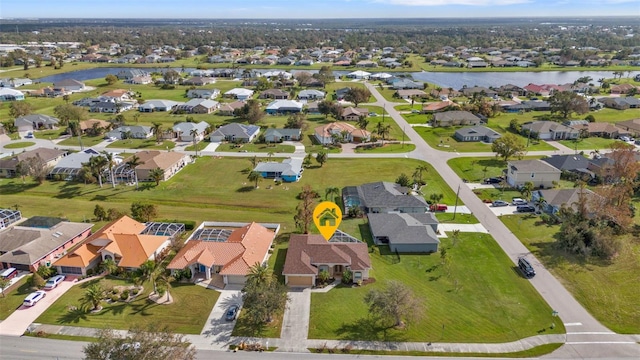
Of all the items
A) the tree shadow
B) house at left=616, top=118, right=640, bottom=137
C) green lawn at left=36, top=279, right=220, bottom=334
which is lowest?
green lawn at left=36, top=279, right=220, bottom=334

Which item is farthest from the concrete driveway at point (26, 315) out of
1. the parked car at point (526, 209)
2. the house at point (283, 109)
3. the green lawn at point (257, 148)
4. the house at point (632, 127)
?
the house at point (632, 127)

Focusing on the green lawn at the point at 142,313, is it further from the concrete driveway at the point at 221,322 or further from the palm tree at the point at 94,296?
the palm tree at the point at 94,296

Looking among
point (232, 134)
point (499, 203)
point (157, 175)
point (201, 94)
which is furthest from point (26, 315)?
point (201, 94)

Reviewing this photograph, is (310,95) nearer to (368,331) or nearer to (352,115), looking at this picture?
(352,115)

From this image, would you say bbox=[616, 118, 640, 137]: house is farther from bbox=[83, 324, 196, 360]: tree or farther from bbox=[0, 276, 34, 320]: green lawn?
bbox=[0, 276, 34, 320]: green lawn

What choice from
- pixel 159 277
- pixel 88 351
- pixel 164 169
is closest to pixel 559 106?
pixel 164 169

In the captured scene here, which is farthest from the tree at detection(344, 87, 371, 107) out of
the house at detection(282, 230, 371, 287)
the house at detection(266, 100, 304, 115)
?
the house at detection(282, 230, 371, 287)
